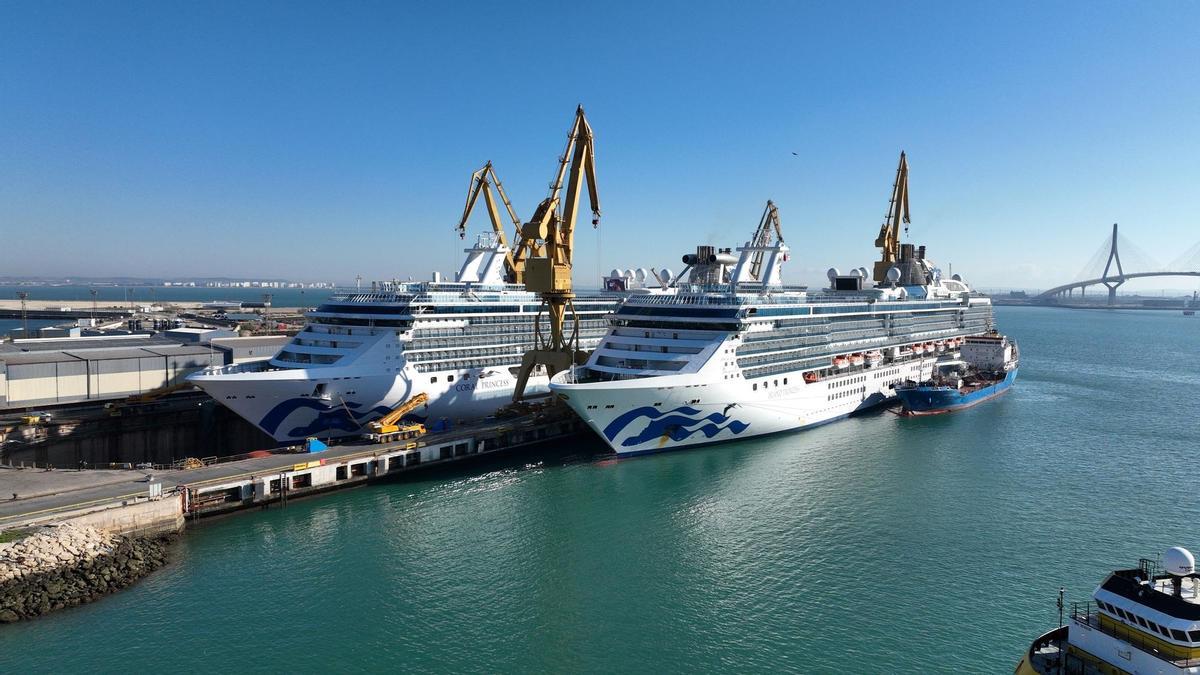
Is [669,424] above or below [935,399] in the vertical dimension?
above

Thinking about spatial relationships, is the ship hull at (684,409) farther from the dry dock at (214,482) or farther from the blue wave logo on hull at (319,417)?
the blue wave logo on hull at (319,417)

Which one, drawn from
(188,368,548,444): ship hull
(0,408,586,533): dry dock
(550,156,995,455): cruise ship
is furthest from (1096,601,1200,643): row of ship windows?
(188,368,548,444): ship hull

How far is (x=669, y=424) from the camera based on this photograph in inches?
1485

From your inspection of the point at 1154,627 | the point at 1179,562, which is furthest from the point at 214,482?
the point at 1179,562

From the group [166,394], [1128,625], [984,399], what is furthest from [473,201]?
[1128,625]

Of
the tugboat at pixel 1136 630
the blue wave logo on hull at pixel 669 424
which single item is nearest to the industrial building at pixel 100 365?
the blue wave logo on hull at pixel 669 424

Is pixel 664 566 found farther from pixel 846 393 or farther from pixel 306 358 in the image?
pixel 846 393

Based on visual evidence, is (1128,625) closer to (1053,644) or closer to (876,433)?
(1053,644)

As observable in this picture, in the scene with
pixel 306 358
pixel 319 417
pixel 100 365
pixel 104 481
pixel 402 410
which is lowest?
pixel 104 481

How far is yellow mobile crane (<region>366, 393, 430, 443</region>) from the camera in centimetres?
3728

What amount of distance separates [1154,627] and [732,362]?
25444 millimetres

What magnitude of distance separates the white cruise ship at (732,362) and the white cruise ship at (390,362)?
8.37 meters

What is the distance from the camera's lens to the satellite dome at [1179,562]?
1466cm

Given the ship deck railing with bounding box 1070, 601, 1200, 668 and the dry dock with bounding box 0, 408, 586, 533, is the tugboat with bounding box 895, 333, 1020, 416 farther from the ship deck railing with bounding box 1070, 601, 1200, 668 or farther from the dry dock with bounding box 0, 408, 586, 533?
the ship deck railing with bounding box 1070, 601, 1200, 668
